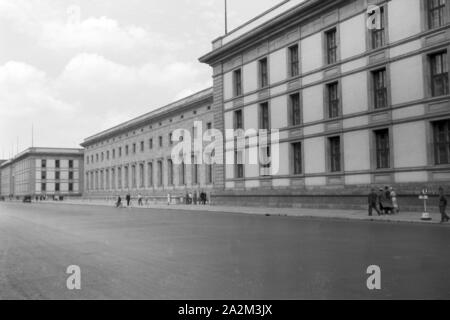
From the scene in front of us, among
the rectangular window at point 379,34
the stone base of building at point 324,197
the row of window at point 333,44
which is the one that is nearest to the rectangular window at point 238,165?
the stone base of building at point 324,197

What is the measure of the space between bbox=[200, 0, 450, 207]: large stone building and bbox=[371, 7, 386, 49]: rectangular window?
0.19 ft

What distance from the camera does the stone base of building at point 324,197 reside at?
84.2 ft

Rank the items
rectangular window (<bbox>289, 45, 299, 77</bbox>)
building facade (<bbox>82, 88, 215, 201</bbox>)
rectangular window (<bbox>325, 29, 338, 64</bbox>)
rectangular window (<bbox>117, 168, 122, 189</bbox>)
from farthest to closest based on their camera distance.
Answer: rectangular window (<bbox>117, 168, 122, 189</bbox>) → building facade (<bbox>82, 88, 215, 201</bbox>) → rectangular window (<bbox>289, 45, 299, 77</bbox>) → rectangular window (<bbox>325, 29, 338, 64</bbox>)

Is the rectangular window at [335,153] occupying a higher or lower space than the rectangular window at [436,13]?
lower

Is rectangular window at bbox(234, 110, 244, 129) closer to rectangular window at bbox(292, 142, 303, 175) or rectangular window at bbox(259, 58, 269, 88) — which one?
rectangular window at bbox(259, 58, 269, 88)

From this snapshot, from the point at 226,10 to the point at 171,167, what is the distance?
2623 centimetres

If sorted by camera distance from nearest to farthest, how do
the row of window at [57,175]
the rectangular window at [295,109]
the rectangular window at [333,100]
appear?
1. the rectangular window at [333,100]
2. the rectangular window at [295,109]
3. the row of window at [57,175]

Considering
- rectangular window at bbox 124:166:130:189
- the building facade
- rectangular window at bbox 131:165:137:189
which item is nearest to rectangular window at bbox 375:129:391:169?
the building facade

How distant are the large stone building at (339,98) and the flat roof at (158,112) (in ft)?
48.1

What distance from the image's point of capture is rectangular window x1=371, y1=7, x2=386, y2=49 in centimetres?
2822

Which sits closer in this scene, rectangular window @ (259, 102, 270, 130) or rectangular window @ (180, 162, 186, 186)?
rectangular window @ (259, 102, 270, 130)

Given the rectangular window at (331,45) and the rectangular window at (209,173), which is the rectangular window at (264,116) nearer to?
the rectangular window at (331,45)

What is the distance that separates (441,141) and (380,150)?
3955 millimetres
